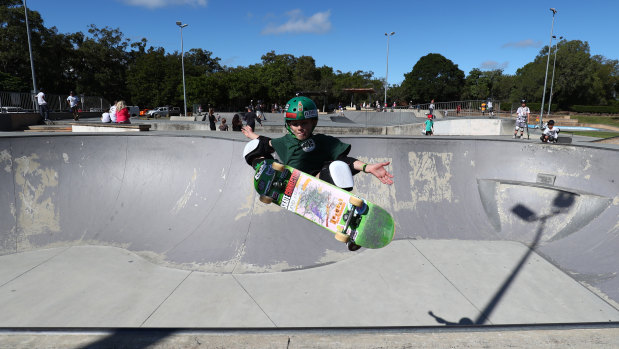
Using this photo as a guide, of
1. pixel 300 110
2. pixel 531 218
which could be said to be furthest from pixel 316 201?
pixel 531 218

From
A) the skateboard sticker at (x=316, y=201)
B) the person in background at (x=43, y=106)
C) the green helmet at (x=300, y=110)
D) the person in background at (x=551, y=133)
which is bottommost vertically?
the skateboard sticker at (x=316, y=201)

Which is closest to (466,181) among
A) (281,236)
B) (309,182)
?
(281,236)

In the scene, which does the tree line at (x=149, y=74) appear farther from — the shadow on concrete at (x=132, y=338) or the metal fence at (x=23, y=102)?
the shadow on concrete at (x=132, y=338)

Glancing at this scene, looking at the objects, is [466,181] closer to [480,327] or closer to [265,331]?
[480,327]

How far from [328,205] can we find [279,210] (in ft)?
11.6

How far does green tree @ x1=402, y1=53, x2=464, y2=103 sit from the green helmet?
81.8m

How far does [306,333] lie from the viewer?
232cm

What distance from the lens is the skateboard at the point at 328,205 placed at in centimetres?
316

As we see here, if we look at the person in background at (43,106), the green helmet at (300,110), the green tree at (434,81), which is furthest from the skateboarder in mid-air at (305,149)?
the green tree at (434,81)

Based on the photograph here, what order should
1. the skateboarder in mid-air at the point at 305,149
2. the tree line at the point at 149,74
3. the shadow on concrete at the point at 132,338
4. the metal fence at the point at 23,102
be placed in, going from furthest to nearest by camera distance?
the tree line at the point at 149,74 < the metal fence at the point at 23,102 < the skateboarder in mid-air at the point at 305,149 < the shadow on concrete at the point at 132,338

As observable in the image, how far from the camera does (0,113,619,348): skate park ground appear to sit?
4.73 m

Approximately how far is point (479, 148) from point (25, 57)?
Result: 49.1 metres

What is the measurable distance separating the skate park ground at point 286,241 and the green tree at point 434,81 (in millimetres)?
76502

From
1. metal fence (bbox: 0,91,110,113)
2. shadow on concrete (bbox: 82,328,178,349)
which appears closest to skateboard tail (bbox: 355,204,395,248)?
shadow on concrete (bbox: 82,328,178,349)
